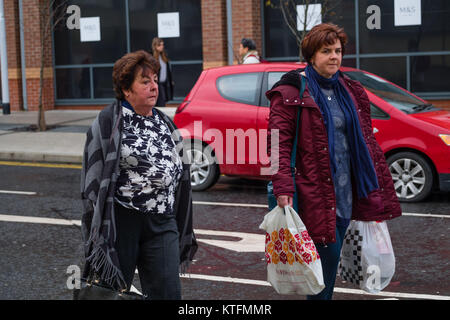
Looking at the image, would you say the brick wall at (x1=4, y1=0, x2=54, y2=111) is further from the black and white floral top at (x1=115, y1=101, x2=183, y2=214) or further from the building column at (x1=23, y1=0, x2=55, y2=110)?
the black and white floral top at (x1=115, y1=101, x2=183, y2=214)

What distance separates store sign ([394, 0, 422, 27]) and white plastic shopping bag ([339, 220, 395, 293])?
13.0m

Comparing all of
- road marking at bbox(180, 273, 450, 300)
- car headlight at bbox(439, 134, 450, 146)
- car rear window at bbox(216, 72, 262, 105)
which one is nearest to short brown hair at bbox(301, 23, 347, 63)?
road marking at bbox(180, 273, 450, 300)

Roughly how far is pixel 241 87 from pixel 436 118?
7.88ft

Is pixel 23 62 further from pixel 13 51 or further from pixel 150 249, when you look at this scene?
pixel 150 249

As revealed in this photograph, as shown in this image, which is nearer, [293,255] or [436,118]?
[293,255]

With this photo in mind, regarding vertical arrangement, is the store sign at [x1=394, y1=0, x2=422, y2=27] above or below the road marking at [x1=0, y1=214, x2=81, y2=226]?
above

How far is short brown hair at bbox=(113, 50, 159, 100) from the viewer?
4344mm

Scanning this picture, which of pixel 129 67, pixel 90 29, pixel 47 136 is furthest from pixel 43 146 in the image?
pixel 129 67

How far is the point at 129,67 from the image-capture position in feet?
14.2

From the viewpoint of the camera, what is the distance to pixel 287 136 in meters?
4.60

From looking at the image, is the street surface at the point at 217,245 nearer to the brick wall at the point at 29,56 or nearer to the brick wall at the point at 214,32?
the brick wall at the point at 214,32

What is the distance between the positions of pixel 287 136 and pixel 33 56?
17142 mm

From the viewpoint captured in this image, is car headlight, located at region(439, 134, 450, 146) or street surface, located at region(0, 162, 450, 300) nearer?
street surface, located at region(0, 162, 450, 300)

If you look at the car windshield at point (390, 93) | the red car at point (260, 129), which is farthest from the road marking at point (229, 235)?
the car windshield at point (390, 93)
